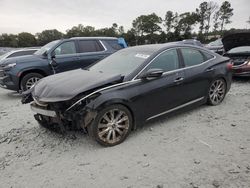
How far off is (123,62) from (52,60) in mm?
3668

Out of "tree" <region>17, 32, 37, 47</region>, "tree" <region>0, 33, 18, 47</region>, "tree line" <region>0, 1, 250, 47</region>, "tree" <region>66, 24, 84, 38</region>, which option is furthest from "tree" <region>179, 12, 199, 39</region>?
"tree" <region>0, 33, 18, 47</region>

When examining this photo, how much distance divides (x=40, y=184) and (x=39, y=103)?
1324mm

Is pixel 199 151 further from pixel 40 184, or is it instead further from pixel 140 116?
pixel 40 184

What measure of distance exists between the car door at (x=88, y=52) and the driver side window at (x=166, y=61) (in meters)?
4.05

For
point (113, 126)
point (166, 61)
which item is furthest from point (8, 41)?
point (113, 126)

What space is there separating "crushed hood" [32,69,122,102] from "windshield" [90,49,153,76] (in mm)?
295

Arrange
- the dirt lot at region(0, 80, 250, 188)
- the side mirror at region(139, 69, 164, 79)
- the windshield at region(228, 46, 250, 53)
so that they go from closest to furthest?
the dirt lot at region(0, 80, 250, 188)
the side mirror at region(139, 69, 164, 79)
the windshield at region(228, 46, 250, 53)

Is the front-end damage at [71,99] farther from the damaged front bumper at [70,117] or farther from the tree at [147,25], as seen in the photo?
the tree at [147,25]

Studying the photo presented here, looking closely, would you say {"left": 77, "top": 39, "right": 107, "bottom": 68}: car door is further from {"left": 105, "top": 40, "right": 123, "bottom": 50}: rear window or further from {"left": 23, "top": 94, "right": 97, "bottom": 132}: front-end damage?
{"left": 23, "top": 94, "right": 97, "bottom": 132}: front-end damage

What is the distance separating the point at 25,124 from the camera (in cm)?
479

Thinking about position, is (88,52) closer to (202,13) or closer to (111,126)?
(111,126)

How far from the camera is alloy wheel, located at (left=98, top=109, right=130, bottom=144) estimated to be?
141 inches

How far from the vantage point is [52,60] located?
740 centimetres

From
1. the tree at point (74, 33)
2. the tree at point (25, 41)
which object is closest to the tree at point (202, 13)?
the tree at point (74, 33)
